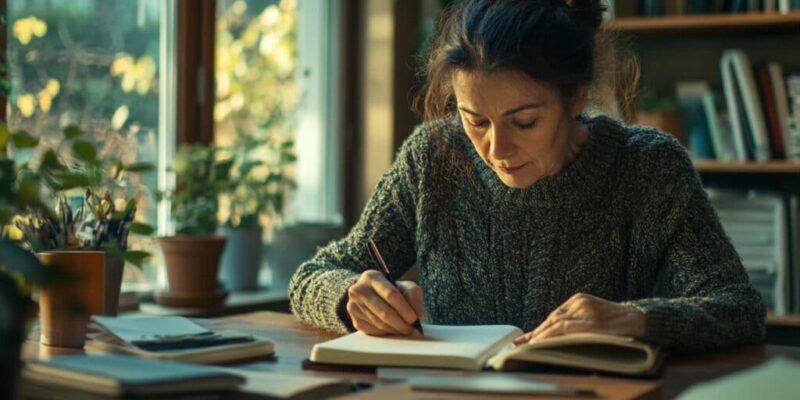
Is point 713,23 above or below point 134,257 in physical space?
above

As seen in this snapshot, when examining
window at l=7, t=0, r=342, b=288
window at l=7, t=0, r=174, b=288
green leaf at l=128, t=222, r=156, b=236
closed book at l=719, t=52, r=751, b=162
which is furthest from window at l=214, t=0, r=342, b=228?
green leaf at l=128, t=222, r=156, b=236

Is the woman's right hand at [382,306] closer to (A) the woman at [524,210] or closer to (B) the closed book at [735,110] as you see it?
(A) the woman at [524,210]

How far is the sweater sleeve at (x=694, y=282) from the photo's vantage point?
1.51 metres

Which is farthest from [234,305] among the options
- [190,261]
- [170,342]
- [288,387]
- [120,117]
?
[288,387]

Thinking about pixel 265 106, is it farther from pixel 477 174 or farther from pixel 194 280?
pixel 477 174

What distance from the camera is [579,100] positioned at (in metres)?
1.90

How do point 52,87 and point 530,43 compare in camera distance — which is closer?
point 530,43

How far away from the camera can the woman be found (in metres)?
1.71

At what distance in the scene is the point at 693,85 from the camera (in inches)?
123

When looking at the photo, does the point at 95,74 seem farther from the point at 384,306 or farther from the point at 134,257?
the point at 384,306

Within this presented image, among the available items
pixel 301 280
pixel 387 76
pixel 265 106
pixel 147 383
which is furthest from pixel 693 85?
pixel 147 383

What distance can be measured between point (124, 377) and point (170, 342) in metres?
0.34

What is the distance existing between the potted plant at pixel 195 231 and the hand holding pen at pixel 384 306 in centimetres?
103

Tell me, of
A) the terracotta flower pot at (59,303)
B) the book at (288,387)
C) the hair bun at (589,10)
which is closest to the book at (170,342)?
the terracotta flower pot at (59,303)
